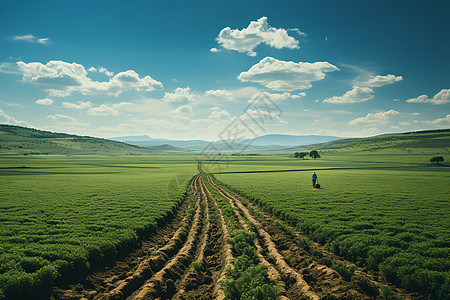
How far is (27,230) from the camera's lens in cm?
1478

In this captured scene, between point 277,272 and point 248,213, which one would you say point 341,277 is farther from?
point 248,213

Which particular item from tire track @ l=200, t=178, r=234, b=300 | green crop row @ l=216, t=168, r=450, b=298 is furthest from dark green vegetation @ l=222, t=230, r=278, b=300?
green crop row @ l=216, t=168, r=450, b=298

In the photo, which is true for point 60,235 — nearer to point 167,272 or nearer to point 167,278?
point 167,272

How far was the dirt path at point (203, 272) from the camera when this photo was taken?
30.2 feet

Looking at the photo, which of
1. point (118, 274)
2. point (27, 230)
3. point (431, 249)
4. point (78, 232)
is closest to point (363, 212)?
point (431, 249)

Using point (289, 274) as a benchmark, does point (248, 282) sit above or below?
above

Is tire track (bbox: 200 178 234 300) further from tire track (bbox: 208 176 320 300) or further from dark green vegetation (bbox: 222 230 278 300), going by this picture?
tire track (bbox: 208 176 320 300)

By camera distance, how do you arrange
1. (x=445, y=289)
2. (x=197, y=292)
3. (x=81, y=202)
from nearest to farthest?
(x=445, y=289), (x=197, y=292), (x=81, y=202)

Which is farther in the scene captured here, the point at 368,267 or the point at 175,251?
the point at 175,251

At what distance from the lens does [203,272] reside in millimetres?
11391

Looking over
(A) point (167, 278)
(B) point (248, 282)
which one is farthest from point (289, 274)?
(A) point (167, 278)

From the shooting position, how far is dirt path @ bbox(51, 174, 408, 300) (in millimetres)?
9203

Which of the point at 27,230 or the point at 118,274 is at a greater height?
the point at 27,230

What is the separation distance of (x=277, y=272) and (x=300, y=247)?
414 cm
